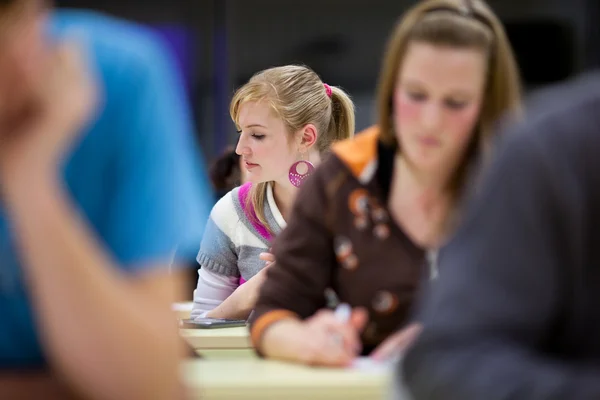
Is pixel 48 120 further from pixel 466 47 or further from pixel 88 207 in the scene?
pixel 466 47

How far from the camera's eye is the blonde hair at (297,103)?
10.2 feet

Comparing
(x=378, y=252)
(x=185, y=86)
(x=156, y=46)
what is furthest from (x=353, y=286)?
(x=185, y=86)

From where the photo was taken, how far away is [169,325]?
1018 millimetres

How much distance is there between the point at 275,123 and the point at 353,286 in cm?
147

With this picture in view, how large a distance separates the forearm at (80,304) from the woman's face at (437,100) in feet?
2.60

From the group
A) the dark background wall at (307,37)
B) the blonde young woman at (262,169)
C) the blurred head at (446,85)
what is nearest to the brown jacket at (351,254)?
the blurred head at (446,85)

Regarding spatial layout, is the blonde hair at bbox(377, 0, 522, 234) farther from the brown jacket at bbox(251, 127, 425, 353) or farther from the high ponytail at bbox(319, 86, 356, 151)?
the high ponytail at bbox(319, 86, 356, 151)

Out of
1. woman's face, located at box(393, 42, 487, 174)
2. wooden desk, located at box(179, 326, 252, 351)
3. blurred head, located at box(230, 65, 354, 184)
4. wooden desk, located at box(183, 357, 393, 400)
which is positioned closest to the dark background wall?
blurred head, located at box(230, 65, 354, 184)

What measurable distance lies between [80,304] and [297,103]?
2255mm

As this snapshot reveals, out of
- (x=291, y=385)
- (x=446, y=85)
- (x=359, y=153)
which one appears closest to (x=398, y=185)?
(x=359, y=153)

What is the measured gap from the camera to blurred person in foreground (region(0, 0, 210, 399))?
0.94 metres

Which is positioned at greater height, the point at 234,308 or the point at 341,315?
the point at 341,315

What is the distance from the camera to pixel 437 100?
5.32 ft

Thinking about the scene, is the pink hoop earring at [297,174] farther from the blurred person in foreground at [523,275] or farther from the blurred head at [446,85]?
the blurred person in foreground at [523,275]
